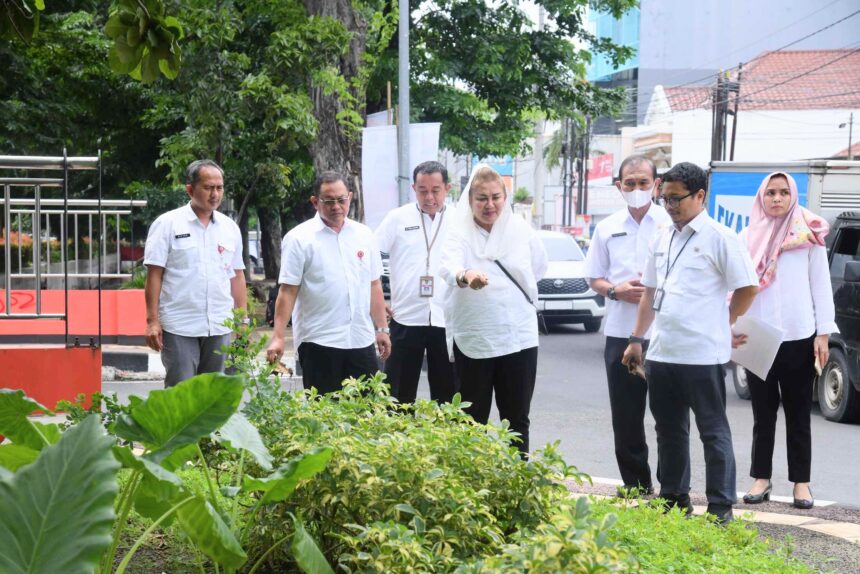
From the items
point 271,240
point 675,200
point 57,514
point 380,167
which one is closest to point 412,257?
point 675,200

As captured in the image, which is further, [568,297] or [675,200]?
[568,297]

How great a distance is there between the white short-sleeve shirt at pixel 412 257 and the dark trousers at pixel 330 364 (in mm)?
565

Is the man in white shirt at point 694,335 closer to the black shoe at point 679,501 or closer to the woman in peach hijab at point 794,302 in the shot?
the black shoe at point 679,501

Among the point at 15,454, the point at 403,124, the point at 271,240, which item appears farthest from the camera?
the point at 271,240

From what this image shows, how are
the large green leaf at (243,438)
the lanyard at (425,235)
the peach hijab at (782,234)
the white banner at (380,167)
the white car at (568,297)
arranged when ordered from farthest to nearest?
the white car at (568,297) < the white banner at (380,167) < the lanyard at (425,235) < the peach hijab at (782,234) < the large green leaf at (243,438)

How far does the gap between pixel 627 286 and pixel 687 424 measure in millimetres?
998

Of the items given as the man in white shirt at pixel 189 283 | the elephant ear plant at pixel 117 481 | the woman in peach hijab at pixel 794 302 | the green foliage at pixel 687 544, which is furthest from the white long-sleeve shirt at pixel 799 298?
the elephant ear plant at pixel 117 481

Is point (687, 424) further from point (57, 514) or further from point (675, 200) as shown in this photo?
point (57, 514)

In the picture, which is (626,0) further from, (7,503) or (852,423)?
(7,503)

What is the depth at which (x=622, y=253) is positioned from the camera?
6.77 metres

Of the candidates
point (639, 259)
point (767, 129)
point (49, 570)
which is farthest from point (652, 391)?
point (767, 129)

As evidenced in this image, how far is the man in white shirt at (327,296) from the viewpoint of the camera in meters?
6.70

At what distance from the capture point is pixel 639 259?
22.1 feet

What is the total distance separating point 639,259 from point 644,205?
324 mm
